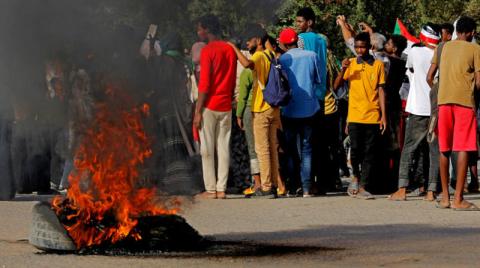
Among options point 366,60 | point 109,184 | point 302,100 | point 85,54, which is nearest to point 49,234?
point 109,184

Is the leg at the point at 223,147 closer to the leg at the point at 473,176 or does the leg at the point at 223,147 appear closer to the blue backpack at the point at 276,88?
the blue backpack at the point at 276,88

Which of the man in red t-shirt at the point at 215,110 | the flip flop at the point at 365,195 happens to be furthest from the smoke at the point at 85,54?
the flip flop at the point at 365,195

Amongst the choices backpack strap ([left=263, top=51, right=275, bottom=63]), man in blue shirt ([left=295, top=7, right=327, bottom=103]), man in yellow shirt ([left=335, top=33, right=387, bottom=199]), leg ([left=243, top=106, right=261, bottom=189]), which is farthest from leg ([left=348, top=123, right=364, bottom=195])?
backpack strap ([left=263, top=51, right=275, bottom=63])

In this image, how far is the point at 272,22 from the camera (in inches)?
501

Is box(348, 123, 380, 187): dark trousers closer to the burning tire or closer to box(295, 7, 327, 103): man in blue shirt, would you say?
box(295, 7, 327, 103): man in blue shirt

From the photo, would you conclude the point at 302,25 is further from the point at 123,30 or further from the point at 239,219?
the point at 123,30

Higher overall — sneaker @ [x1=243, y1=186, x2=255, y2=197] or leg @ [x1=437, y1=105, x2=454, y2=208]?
leg @ [x1=437, y1=105, x2=454, y2=208]

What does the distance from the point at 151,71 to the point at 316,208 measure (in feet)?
10.5

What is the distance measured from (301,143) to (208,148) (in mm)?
1203

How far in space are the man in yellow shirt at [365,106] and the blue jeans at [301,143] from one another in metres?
0.51

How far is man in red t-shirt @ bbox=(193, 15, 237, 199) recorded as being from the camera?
14836 mm

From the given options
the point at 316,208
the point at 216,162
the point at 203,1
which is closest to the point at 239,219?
the point at 316,208

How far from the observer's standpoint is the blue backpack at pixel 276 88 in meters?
15.1

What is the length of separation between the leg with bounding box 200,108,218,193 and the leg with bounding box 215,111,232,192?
0.07m
